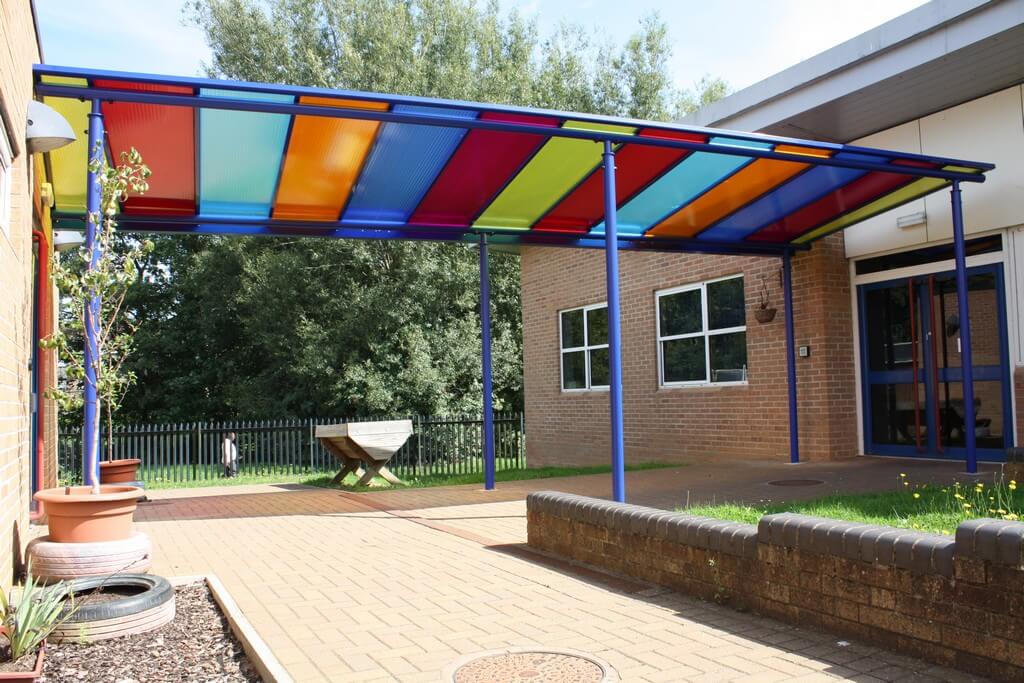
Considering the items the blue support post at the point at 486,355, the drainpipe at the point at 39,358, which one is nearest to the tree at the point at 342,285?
the blue support post at the point at 486,355

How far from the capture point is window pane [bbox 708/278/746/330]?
12758 millimetres

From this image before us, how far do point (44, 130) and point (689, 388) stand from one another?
10207 millimetres

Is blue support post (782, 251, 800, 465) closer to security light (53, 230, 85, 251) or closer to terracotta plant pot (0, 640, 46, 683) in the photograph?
security light (53, 230, 85, 251)

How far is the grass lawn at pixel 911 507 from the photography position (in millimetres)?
5629

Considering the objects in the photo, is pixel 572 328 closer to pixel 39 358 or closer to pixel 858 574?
pixel 39 358

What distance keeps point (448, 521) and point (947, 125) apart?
7.95 metres

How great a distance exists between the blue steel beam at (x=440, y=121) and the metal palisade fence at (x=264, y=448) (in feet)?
37.2

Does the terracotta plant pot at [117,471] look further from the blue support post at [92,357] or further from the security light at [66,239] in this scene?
the blue support post at [92,357]

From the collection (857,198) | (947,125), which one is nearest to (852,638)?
(857,198)

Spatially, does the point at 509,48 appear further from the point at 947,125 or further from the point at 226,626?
the point at 226,626

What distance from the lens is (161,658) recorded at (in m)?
4.06

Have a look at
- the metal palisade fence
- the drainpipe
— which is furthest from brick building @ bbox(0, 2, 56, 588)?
the metal palisade fence

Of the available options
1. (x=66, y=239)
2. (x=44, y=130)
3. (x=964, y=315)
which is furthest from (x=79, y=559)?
(x=964, y=315)

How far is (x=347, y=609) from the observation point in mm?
4906
